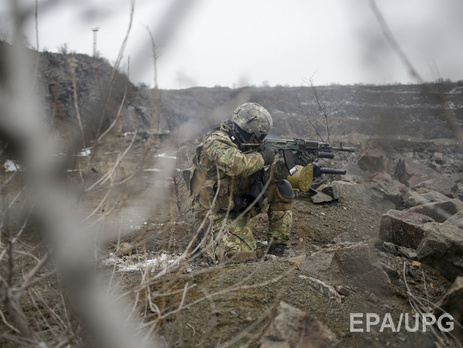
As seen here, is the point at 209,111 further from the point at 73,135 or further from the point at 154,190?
the point at 73,135

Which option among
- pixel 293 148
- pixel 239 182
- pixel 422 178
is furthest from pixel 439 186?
pixel 239 182

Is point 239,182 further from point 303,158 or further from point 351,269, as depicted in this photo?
point 351,269

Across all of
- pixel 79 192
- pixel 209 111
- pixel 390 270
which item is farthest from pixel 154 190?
pixel 209 111

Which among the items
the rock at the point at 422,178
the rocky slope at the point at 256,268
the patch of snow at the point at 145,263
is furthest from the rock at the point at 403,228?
the rock at the point at 422,178

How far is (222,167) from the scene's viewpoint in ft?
12.6

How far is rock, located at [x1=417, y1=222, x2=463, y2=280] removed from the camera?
9.34 ft

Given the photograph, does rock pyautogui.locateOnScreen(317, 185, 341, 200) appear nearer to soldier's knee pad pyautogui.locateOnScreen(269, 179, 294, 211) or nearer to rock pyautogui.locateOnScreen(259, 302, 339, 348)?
soldier's knee pad pyautogui.locateOnScreen(269, 179, 294, 211)

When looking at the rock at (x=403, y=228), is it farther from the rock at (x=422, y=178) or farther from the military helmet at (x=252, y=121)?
the rock at (x=422, y=178)

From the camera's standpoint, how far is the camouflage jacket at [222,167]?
380 cm

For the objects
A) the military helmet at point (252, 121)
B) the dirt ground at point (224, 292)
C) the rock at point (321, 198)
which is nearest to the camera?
the dirt ground at point (224, 292)

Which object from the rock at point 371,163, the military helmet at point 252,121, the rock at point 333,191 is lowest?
the rock at point 333,191

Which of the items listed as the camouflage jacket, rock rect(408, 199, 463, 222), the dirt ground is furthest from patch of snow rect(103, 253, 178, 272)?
rock rect(408, 199, 463, 222)

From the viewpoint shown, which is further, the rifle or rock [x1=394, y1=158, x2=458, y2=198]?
rock [x1=394, y1=158, x2=458, y2=198]

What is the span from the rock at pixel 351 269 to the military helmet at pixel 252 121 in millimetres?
1578
